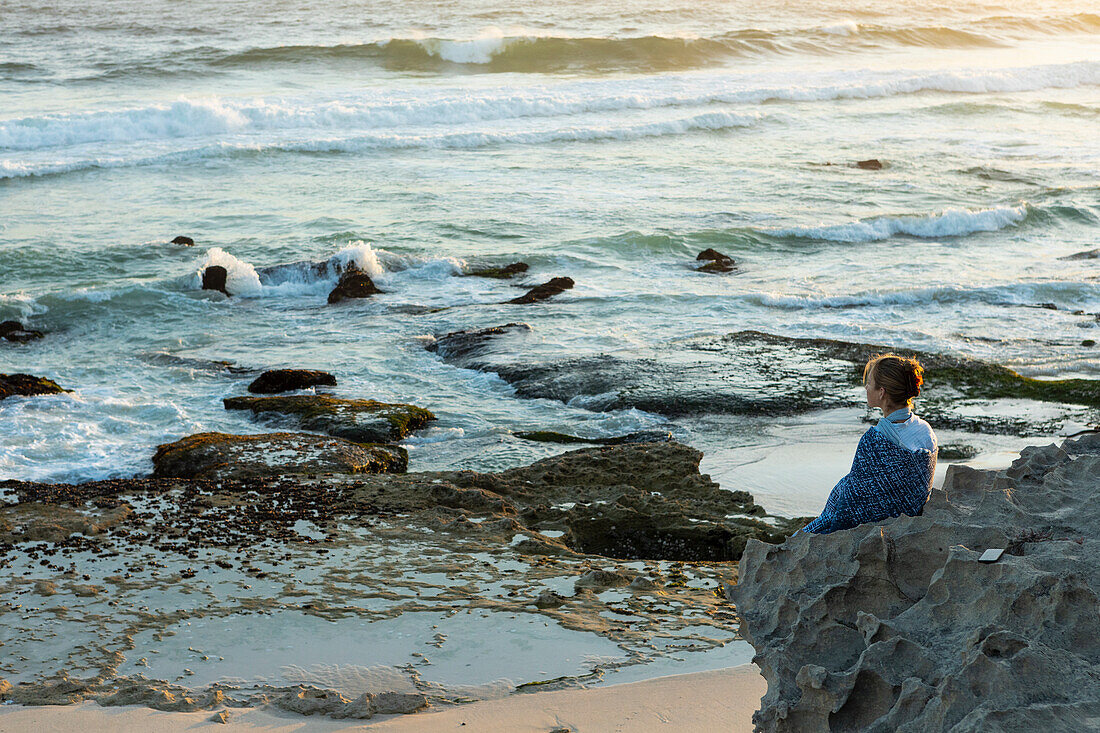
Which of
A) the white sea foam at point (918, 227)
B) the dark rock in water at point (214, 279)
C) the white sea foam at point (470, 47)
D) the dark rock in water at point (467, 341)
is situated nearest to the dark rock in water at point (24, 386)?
the dark rock in water at point (467, 341)

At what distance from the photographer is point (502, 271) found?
49.9 ft

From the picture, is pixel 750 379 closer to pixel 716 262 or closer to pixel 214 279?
pixel 716 262

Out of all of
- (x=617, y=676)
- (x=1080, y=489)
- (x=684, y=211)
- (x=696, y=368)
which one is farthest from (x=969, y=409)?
(x=684, y=211)

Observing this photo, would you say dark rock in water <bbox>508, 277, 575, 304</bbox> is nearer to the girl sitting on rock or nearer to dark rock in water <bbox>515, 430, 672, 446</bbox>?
dark rock in water <bbox>515, 430, 672, 446</bbox>

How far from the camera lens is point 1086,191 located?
21.0 m

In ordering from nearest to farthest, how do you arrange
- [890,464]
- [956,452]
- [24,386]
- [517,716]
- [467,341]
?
[890,464]
[517,716]
[956,452]
[24,386]
[467,341]

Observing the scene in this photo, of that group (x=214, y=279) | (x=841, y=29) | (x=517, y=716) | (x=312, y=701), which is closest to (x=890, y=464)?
(x=517, y=716)

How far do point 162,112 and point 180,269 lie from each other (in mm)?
13389

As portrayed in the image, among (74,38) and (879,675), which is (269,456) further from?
(74,38)

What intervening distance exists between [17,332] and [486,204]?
956 cm

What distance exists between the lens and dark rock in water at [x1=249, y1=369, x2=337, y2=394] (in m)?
10.1

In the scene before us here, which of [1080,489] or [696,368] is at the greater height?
[1080,489]

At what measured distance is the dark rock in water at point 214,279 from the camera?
1429cm

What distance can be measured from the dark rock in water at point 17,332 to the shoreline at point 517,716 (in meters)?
8.96
